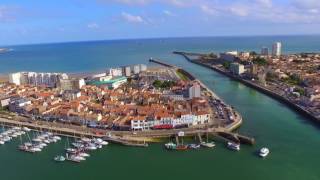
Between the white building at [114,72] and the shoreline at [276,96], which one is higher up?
the white building at [114,72]

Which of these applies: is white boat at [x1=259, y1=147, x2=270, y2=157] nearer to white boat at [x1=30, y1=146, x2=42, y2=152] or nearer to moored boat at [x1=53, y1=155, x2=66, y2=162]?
moored boat at [x1=53, y1=155, x2=66, y2=162]

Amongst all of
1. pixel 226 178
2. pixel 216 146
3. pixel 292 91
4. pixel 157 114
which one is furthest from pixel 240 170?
pixel 292 91

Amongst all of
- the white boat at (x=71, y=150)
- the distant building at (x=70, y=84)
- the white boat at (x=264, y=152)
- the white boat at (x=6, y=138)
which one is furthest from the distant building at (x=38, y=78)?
the white boat at (x=264, y=152)

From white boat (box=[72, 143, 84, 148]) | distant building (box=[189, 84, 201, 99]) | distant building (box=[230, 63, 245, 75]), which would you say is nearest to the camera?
white boat (box=[72, 143, 84, 148])

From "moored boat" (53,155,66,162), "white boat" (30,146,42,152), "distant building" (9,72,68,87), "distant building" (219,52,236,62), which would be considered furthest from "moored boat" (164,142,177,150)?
"distant building" (219,52,236,62)

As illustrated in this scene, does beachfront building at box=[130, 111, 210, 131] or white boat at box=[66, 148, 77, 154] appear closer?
white boat at box=[66, 148, 77, 154]

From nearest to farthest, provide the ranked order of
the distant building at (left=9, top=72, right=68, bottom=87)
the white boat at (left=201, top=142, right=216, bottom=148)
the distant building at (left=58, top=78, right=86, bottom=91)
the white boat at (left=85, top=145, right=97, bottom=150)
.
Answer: the white boat at (left=201, top=142, right=216, bottom=148) → the white boat at (left=85, top=145, right=97, bottom=150) → the distant building at (left=58, top=78, right=86, bottom=91) → the distant building at (left=9, top=72, right=68, bottom=87)

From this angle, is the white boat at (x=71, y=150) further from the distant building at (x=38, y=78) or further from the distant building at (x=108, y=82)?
the distant building at (x=38, y=78)

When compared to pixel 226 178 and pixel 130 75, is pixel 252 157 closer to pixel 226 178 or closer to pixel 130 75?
pixel 226 178

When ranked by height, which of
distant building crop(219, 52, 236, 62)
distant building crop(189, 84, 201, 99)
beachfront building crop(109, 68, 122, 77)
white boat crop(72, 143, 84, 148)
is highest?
distant building crop(219, 52, 236, 62)

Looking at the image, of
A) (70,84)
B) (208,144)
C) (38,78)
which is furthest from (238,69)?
(208,144)

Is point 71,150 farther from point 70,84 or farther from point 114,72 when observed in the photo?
point 114,72
